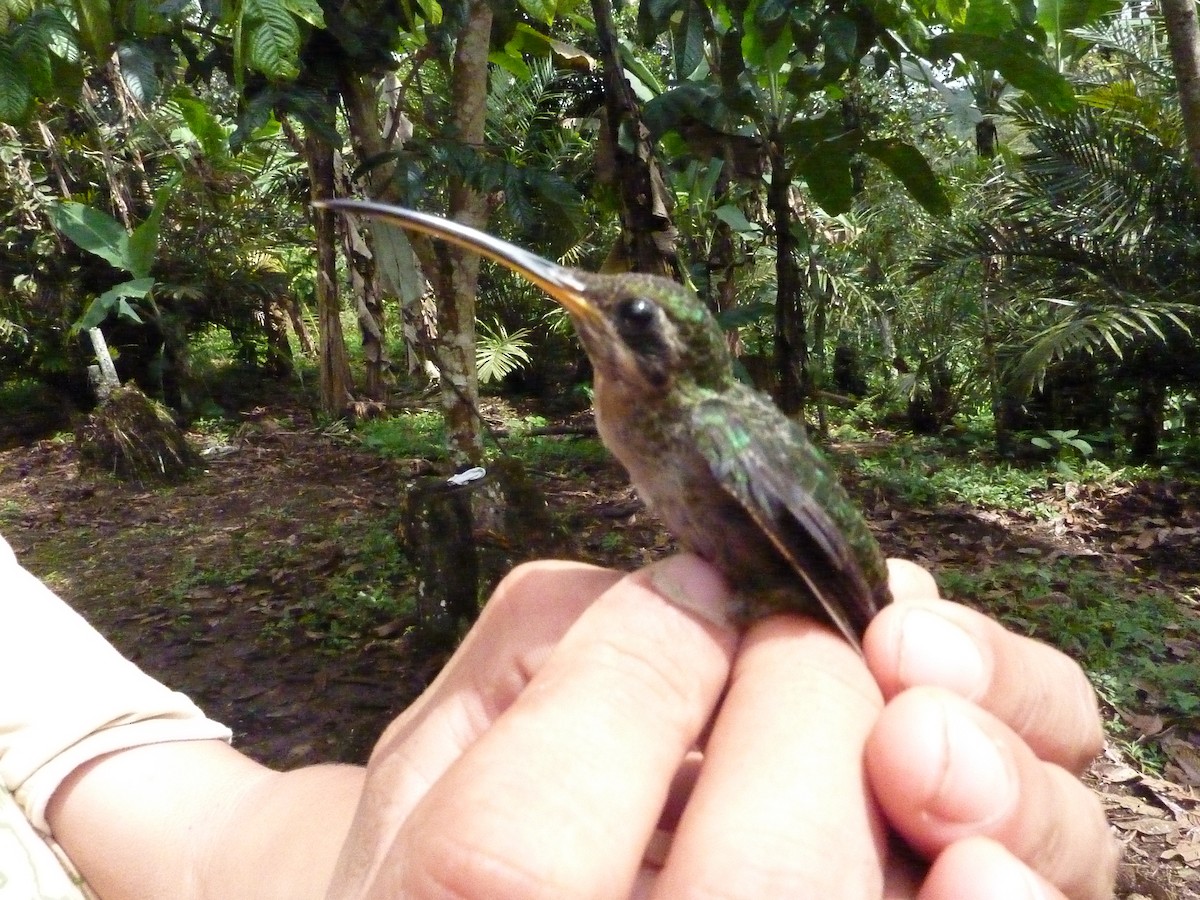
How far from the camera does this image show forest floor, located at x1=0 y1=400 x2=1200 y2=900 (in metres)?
3.80

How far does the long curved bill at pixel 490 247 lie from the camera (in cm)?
150

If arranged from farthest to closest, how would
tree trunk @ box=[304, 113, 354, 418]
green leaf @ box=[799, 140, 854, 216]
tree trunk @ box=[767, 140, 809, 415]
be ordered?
1. tree trunk @ box=[304, 113, 354, 418]
2. tree trunk @ box=[767, 140, 809, 415]
3. green leaf @ box=[799, 140, 854, 216]

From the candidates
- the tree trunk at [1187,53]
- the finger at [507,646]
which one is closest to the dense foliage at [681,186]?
the tree trunk at [1187,53]

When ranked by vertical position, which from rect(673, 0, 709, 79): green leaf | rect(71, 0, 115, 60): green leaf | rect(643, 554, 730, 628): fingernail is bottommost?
rect(643, 554, 730, 628): fingernail

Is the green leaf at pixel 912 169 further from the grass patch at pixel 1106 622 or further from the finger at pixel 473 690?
the finger at pixel 473 690

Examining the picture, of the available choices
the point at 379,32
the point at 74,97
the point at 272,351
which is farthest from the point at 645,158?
the point at 272,351

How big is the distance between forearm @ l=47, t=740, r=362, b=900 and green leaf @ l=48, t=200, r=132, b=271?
2.98 meters

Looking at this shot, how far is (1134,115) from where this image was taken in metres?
7.70

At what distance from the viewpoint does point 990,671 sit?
146 cm

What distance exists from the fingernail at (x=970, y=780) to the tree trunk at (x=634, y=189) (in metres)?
2.59

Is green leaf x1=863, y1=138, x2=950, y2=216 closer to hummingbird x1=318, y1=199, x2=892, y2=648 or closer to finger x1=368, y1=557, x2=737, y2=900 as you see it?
hummingbird x1=318, y1=199, x2=892, y2=648

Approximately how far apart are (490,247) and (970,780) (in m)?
1.14

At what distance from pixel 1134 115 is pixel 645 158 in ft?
20.9

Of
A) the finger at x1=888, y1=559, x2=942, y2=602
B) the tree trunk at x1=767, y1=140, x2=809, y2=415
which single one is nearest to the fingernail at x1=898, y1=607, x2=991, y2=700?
the finger at x1=888, y1=559, x2=942, y2=602
